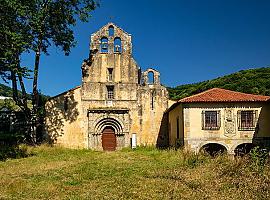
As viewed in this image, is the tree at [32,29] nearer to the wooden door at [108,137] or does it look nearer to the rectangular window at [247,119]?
the wooden door at [108,137]

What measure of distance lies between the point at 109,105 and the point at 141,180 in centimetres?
1729

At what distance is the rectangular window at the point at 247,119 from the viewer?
24141 millimetres

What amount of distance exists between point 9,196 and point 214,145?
17867 millimetres

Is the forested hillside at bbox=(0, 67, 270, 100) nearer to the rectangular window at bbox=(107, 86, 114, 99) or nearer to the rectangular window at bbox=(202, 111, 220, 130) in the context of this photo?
the rectangular window at bbox=(107, 86, 114, 99)

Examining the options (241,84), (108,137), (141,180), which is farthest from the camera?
(241,84)

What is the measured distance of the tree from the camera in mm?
20203

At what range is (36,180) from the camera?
525 inches

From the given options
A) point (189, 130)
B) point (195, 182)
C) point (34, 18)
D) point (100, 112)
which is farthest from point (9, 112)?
point (195, 182)

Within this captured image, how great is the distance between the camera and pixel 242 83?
5653cm

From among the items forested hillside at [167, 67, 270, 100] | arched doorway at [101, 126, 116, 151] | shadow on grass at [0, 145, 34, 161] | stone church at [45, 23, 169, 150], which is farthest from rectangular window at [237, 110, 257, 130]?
forested hillside at [167, 67, 270, 100]

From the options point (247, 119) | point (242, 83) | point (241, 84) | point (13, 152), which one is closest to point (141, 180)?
point (13, 152)

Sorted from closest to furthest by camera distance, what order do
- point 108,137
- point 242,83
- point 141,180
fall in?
point 141,180
point 108,137
point 242,83

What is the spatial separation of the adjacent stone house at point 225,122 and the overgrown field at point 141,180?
670 cm

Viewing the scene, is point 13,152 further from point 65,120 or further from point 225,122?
point 225,122
